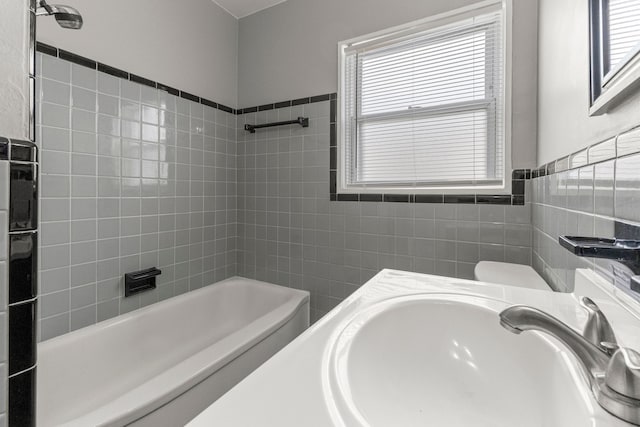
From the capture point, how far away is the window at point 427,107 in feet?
5.44

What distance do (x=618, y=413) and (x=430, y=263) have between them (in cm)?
142

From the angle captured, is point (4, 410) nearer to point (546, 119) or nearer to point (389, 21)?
point (546, 119)

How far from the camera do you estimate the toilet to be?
1.19 meters

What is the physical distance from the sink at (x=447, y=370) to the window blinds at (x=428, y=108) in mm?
1153

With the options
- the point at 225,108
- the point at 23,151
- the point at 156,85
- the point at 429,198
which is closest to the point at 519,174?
the point at 429,198

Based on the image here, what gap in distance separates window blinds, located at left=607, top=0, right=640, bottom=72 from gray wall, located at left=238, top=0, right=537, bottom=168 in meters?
1.05

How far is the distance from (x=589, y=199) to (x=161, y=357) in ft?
6.68

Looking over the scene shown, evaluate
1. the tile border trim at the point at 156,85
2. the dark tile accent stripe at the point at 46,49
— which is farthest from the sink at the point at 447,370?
the dark tile accent stripe at the point at 46,49

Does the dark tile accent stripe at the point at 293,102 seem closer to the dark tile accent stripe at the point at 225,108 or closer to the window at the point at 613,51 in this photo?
the dark tile accent stripe at the point at 225,108

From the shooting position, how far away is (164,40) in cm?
188

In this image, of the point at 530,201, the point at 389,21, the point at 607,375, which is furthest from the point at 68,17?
the point at 530,201

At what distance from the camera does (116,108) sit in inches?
64.3

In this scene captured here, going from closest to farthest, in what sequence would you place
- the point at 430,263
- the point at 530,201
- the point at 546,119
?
1. the point at 546,119
2. the point at 530,201
3. the point at 430,263

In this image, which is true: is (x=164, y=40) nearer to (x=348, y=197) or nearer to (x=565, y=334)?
(x=348, y=197)
